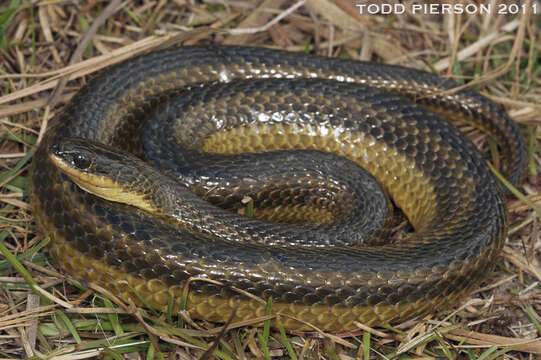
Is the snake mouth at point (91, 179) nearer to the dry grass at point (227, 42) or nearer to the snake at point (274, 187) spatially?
the snake at point (274, 187)

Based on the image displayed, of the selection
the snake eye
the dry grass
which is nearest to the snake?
the snake eye

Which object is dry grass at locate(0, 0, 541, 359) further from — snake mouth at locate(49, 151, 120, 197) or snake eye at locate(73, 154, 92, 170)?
snake eye at locate(73, 154, 92, 170)

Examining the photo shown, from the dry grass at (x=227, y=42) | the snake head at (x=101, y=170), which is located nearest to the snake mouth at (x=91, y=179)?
the snake head at (x=101, y=170)

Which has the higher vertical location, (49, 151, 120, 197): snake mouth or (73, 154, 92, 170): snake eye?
(73, 154, 92, 170): snake eye

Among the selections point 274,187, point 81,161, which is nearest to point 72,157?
point 81,161

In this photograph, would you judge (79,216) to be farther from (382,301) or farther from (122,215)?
(382,301)

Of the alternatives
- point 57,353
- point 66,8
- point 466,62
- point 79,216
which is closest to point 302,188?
point 79,216
